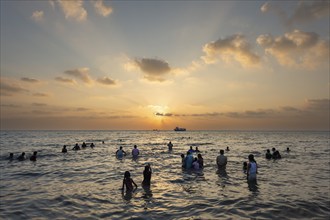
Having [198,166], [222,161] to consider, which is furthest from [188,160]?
[222,161]

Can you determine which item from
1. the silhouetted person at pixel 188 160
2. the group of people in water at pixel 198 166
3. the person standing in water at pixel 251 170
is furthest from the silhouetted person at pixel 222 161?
the person standing in water at pixel 251 170

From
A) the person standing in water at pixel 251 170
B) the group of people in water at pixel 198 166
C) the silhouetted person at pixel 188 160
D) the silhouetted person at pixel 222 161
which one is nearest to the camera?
the group of people in water at pixel 198 166

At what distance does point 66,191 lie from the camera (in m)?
17.2

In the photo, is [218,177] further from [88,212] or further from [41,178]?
[41,178]

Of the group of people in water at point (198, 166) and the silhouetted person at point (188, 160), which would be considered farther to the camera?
the silhouetted person at point (188, 160)

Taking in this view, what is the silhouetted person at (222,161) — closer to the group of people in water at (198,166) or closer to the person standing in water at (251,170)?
the group of people in water at (198,166)

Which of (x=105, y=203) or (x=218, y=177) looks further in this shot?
Answer: (x=218, y=177)

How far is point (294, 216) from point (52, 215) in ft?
36.7

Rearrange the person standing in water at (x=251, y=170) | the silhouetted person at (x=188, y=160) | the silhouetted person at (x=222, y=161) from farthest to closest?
the silhouetted person at (x=188, y=160), the silhouetted person at (x=222, y=161), the person standing in water at (x=251, y=170)

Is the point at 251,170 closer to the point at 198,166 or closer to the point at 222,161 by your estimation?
the point at 222,161

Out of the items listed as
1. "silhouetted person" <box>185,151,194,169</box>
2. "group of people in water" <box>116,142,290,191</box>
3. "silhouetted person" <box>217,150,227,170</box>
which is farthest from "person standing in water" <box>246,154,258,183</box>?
"silhouetted person" <box>185,151,194,169</box>

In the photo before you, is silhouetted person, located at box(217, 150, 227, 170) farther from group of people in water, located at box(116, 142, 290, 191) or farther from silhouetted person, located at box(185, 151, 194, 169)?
silhouetted person, located at box(185, 151, 194, 169)

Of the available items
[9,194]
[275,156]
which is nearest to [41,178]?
[9,194]

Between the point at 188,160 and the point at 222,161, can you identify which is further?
the point at 188,160
